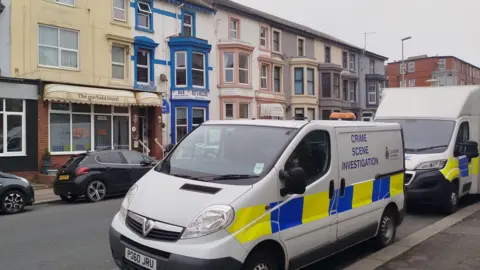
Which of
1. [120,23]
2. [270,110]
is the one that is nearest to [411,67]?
[270,110]

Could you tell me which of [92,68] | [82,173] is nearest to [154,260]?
[82,173]

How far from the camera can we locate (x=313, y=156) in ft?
16.9

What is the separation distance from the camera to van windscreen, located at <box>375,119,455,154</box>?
952 cm

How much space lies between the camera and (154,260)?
13.5 ft

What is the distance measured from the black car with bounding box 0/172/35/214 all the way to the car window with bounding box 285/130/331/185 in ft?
28.6

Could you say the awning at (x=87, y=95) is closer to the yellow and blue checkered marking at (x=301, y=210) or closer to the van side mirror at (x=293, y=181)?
the yellow and blue checkered marking at (x=301, y=210)

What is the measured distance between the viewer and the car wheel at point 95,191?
495 inches

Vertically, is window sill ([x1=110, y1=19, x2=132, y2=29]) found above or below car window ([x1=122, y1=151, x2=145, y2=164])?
above

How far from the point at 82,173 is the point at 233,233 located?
31.5 ft

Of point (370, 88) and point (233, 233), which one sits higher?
point (370, 88)

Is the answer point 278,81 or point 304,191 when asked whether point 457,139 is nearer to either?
point 304,191

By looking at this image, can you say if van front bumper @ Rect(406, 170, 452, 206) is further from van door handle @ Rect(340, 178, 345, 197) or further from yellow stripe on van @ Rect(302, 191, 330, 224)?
yellow stripe on van @ Rect(302, 191, 330, 224)

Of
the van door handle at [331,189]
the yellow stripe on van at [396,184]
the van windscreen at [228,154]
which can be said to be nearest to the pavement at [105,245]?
the yellow stripe on van at [396,184]

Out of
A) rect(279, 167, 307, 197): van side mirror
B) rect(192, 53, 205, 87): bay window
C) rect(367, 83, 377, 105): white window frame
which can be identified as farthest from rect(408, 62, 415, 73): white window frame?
rect(279, 167, 307, 197): van side mirror
